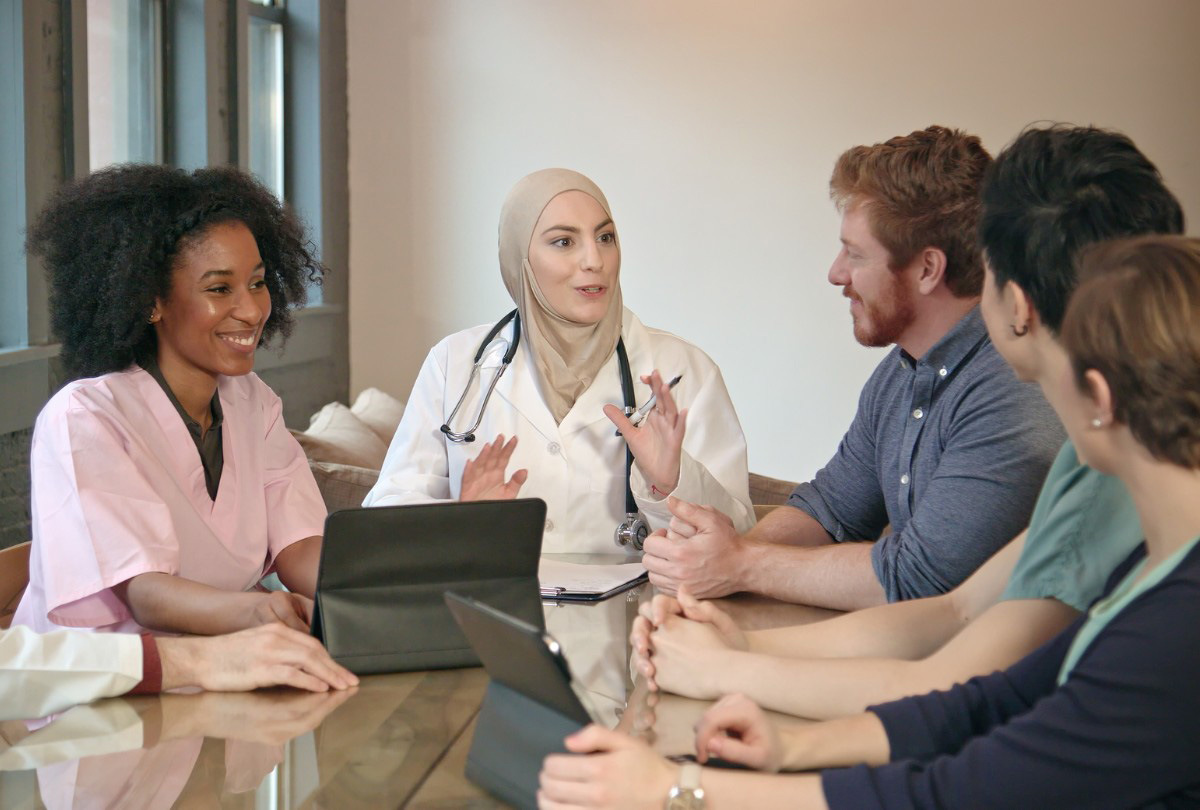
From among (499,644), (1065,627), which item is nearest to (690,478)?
(1065,627)

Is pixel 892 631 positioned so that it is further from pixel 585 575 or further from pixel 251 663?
pixel 251 663

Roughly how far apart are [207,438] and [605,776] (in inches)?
50.7

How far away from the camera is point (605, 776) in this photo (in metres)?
1.08

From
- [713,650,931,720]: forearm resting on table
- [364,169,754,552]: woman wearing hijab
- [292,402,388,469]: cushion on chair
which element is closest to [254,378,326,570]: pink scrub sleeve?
[364,169,754,552]: woman wearing hijab

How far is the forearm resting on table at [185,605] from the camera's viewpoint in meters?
1.75

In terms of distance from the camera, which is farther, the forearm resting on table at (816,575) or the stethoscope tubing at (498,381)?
the stethoscope tubing at (498,381)

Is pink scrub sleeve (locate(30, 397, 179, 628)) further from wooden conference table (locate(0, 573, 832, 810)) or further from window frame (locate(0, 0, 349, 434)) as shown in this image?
window frame (locate(0, 0, 349, 434))

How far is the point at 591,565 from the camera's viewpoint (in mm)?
2221

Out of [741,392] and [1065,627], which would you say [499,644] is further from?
[741,392]

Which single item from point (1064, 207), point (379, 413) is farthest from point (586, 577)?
point (379, 413)

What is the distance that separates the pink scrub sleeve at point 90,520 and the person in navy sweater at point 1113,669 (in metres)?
0.96

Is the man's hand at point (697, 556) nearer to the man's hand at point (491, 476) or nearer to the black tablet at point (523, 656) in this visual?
the man's hand at point (491, 476)

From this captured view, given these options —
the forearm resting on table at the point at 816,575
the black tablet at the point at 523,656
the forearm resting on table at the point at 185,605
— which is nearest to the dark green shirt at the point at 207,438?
the forearm resting on table at the point at 185,605

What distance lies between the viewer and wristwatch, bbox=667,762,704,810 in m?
1.09
